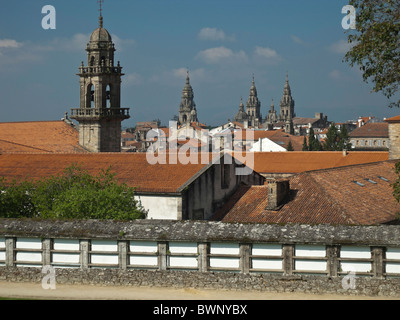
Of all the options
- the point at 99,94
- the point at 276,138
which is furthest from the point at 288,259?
the point at 276,138

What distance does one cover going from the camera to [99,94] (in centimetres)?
5616

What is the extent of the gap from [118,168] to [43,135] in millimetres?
21173

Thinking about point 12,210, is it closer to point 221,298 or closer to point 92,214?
point 92,214

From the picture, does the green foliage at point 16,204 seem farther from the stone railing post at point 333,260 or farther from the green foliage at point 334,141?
the green foliage at point 334,141

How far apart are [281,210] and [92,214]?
9.96 meters

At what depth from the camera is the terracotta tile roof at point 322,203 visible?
1214 inches

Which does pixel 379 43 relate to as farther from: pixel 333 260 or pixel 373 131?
pixel 373 131

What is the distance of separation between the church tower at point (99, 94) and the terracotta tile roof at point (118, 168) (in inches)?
558

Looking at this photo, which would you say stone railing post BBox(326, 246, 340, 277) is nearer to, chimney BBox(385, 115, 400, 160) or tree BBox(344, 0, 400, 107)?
tree BBox(344, 0, 400, 107)

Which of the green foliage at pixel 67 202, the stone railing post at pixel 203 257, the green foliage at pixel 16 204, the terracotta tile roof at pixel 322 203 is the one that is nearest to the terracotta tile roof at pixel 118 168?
the terracotta tile roof at pixel 322 203

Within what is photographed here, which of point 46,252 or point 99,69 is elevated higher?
point 99,69

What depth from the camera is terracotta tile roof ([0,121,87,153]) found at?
5478 cm

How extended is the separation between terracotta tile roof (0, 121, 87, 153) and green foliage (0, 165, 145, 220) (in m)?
23.2
